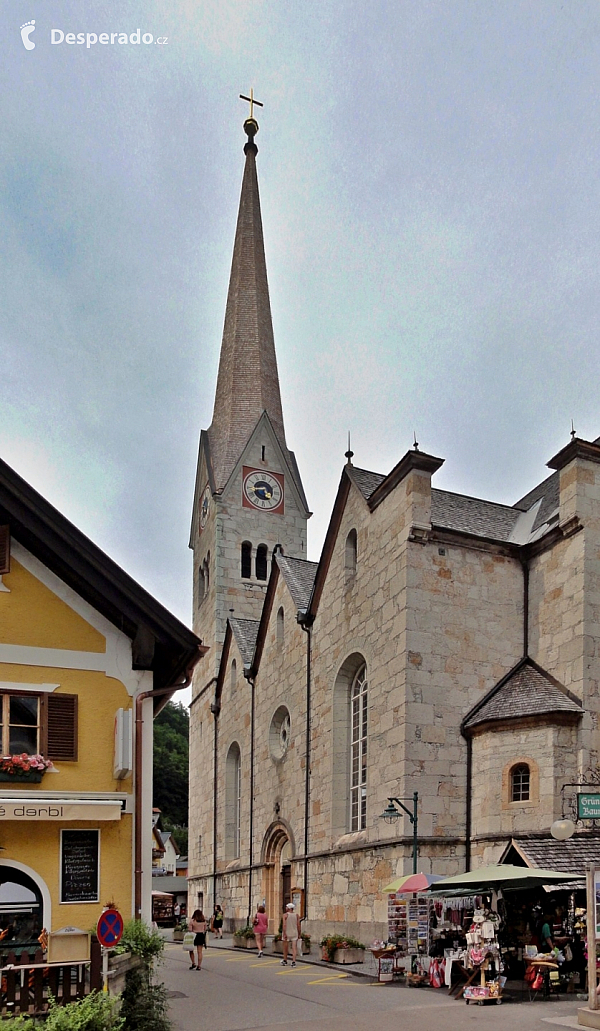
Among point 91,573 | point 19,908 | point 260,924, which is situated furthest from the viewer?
point 260,924

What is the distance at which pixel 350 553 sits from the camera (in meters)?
28.2

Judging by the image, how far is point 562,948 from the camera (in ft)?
53.9

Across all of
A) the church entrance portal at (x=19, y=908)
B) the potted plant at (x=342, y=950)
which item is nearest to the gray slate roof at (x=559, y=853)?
the potted plant at (x=342, y=950)

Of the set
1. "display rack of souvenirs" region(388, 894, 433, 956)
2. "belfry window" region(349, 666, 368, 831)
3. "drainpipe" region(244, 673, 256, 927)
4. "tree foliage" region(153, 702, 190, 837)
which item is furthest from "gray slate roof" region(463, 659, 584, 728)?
"tree foliage" region(153, 702, 190, 837)

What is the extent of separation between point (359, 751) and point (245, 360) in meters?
32.6

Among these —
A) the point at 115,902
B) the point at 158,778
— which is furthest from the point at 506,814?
the point at 158,778

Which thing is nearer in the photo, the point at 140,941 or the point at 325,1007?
the point at 140,941

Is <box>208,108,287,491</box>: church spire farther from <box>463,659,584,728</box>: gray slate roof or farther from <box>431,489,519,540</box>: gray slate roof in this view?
<box>463,659,584,728</box>: gray slate roof

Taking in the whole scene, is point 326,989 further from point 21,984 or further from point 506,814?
point 21,984

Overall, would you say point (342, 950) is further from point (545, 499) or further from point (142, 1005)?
point (545, 499)

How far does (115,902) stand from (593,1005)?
6.30m

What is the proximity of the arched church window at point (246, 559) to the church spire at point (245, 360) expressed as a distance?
3167 mm

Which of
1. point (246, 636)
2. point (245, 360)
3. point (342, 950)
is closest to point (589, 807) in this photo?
point (342, 950)

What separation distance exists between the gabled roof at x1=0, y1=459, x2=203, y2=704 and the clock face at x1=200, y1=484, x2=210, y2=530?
119ft
